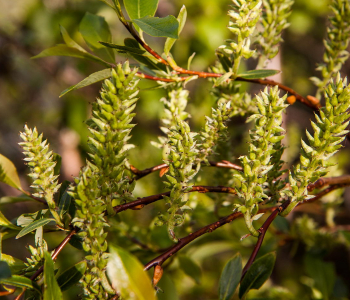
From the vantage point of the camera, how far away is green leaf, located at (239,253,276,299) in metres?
0.76

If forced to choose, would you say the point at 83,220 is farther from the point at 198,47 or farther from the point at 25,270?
the point at 198,47

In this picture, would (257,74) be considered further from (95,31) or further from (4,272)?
(4,272)

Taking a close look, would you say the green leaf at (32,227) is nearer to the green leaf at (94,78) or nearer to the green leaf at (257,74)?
the green leaf at (94,78)

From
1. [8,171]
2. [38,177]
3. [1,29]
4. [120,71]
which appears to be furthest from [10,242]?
[120,71]

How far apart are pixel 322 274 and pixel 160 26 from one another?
1161 mm

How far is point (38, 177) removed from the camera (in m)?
0.74

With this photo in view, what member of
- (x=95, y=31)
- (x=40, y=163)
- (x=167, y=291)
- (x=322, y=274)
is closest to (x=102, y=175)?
(x=40, y=163)

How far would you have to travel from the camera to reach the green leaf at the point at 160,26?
69cm

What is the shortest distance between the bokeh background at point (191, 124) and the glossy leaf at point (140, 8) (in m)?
0.35

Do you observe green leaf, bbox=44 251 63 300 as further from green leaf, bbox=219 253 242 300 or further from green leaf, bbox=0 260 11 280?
green leaf, bbox=219 253 242 300

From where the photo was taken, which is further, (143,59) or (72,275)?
(143,59)

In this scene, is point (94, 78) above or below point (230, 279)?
above

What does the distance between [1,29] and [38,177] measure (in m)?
2.45

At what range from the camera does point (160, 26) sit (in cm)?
70
